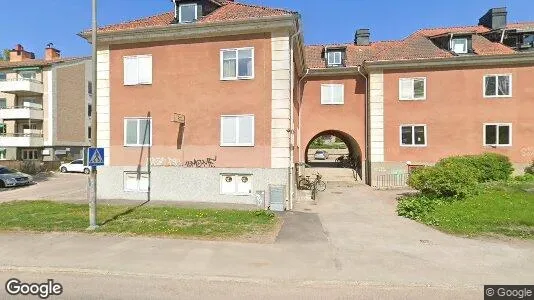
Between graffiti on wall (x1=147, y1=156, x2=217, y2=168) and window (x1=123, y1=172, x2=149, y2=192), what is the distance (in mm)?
771

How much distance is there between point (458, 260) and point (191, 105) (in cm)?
1131

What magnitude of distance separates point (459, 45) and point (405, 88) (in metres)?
4.42

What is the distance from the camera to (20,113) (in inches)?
1265

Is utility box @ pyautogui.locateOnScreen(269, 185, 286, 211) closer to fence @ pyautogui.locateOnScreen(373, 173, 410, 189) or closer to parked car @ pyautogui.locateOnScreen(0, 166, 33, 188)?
fence @ pyautogui.locateOnScreen(373, 173, 410, 189)

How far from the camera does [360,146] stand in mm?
22000

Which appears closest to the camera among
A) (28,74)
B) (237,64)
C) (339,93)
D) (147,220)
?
(147,220)

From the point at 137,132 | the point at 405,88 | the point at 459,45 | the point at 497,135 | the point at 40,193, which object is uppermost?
the point at 459,45

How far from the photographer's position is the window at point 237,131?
543 inches

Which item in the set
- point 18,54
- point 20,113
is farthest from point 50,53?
point 20,113

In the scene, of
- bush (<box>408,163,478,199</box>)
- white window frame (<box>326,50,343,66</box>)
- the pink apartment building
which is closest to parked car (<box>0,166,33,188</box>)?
the pink apartment building

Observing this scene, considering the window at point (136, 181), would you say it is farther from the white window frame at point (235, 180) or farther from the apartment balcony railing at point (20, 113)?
the apartment balcony railing at point (20, 113)

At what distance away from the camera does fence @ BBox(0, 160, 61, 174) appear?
2906cm

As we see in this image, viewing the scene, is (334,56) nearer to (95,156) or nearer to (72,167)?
(95,156)

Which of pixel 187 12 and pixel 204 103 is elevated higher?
pixel 187 12
